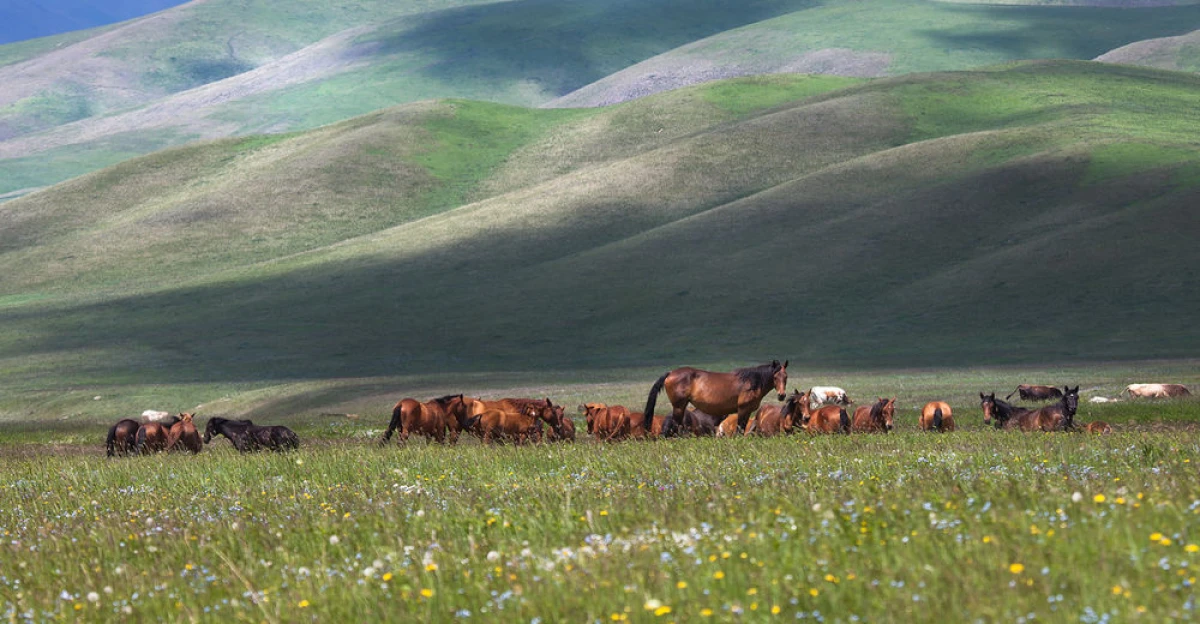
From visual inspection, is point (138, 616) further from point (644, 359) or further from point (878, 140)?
point (878, 140)

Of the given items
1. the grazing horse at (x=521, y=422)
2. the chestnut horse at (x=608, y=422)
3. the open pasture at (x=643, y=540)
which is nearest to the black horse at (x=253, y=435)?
the grazing horse at (x=521, y=422)

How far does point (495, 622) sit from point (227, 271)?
112 meters

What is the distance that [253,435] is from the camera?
1126 inches

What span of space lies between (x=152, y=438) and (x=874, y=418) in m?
15.6

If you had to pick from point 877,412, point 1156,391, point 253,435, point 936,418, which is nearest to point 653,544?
point 877,412

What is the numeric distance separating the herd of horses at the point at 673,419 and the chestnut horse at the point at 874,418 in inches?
0.8

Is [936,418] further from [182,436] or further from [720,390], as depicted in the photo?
[182,436]

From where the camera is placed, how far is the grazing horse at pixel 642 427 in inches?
1045

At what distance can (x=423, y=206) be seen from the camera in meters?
144

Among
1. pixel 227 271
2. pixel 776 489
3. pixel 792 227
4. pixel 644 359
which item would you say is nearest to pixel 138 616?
pixel 776 489

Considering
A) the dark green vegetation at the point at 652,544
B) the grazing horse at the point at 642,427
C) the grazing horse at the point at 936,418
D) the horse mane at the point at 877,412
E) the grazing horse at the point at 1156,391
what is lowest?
the grazing horse at the point at 1156,391

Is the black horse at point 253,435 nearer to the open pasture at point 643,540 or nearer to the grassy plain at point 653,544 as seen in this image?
the open pasture at point 643,540

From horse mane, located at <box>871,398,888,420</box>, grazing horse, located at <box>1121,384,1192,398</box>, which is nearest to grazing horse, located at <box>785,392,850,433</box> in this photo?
horse mane, located at <box>871,398,888,420</box>

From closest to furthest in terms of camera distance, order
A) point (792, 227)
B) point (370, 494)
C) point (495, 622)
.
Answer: point (495, 622)
point (370, 494)
point (792, 227)
